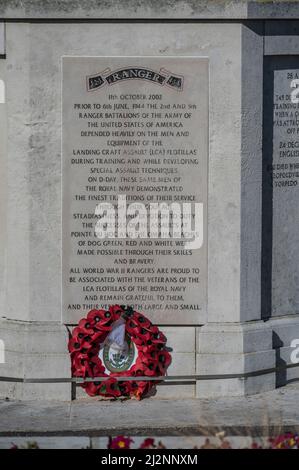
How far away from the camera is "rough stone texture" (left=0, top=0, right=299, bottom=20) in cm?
1045

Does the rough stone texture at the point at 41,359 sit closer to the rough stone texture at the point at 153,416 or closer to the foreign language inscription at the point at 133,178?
the rough stone texture at the point at 153,416

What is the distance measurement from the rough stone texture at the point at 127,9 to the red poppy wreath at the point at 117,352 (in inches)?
98.0

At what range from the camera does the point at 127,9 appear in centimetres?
1047

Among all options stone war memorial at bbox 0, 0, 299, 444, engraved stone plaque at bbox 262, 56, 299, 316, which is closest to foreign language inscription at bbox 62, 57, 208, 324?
stone war memorial at bbox 0, 0, 299, 444

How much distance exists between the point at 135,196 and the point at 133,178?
155 mm

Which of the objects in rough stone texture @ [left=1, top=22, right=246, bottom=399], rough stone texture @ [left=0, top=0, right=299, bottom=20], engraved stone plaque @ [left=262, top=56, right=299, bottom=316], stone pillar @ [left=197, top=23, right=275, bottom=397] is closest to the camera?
rough stone texture @ [left=0, top=0, right=299, bottom=20]

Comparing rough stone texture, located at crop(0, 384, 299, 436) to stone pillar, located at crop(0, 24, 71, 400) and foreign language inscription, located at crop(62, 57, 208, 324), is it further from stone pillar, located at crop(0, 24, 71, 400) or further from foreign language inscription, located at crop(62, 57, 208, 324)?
foreign language inscription, located at crop(62, 57, 208, 324)

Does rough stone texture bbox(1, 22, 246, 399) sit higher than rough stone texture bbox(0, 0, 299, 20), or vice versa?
rough stone texture bbox(0, 0, 299, 20)

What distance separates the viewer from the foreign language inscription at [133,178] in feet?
34.8

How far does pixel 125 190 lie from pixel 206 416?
80.7 inches

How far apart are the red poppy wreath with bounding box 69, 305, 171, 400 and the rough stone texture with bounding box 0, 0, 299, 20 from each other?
2.49m

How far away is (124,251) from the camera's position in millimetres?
10719

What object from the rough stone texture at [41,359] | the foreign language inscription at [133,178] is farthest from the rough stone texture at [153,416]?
the foreign language inscription at [133,178]
